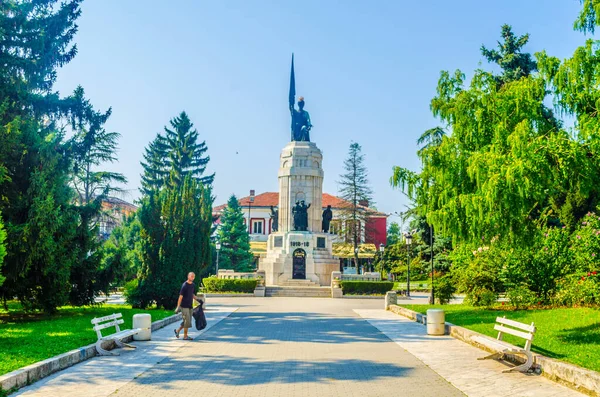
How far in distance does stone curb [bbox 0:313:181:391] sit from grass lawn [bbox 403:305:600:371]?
26.4ft

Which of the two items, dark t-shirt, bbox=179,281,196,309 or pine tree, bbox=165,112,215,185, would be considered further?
pine tree, bbox=165,112,215,185

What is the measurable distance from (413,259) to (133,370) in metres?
43.7

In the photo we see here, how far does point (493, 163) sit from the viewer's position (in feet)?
34.9

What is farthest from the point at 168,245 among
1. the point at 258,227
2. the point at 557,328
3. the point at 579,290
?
the point at 258,227

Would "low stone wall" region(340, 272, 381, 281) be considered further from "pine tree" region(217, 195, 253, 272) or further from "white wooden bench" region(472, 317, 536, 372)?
"white wooden bench" region(472, 317, 536, 372)

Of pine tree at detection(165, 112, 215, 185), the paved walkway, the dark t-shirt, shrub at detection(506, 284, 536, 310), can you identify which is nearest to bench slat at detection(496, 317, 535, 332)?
the paved walkway

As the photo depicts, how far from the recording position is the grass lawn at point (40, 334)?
9.76 meters

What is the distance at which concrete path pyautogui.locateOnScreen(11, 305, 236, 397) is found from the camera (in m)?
7.76

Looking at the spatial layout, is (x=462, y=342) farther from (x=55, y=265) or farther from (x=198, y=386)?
(x=55, y=265)

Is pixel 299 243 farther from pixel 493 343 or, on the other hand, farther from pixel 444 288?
pixel 493 343

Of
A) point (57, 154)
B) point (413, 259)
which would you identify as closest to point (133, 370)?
point (57, 154)

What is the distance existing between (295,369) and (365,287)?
26.3 metres

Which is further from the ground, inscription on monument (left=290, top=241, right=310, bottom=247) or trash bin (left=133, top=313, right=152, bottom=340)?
inscription on monument (left=290, top=241, right=310, bottom=247)

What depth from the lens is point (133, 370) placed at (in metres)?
9.42
